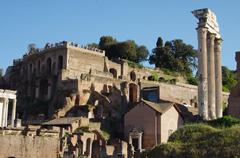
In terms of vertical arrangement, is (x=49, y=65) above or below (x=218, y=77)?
above

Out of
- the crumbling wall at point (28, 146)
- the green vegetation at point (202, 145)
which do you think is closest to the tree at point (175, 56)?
the crumbling wall at point (28, 146)

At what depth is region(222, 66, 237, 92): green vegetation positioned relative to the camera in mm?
73719

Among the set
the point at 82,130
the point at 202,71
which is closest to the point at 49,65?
the point at 82,130

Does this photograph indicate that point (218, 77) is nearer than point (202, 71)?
No

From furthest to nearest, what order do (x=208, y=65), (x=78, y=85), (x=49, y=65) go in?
(x=49, y=65), (x=78, y=85), (x=208, y=65)

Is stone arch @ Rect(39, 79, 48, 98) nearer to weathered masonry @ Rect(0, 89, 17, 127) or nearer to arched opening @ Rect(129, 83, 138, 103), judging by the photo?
weathered masonry @ Rect(0, 89, 17, 127)

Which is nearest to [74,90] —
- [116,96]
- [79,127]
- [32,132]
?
[116,96]

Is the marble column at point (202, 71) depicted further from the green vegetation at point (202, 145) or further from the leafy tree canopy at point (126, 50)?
the leafy tree canopy at point (126, 50)

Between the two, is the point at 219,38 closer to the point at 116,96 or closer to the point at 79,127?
the point at 116,96

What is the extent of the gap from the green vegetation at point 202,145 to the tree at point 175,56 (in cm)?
4808

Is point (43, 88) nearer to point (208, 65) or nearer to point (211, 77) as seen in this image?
point (208, 65)

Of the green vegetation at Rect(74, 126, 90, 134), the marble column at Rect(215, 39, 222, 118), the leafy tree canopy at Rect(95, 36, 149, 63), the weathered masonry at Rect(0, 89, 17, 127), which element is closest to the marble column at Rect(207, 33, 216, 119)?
the marble column at Rect(215, 39, 222, 118)

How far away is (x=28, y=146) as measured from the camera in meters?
34.2

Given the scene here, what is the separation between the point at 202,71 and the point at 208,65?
2.21 meters
